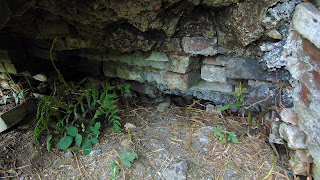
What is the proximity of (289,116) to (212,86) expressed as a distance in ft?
2.43

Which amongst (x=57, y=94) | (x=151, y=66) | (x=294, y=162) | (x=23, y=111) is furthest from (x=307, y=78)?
(x=23, y=111)

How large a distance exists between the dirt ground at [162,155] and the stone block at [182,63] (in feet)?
1.59

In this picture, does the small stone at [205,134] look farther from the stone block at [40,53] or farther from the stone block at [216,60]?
the stone block at [40,53]

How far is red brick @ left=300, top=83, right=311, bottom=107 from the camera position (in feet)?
4.08

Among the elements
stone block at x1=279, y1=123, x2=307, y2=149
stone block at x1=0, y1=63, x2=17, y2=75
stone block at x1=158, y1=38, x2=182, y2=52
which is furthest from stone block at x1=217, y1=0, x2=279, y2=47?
stone block at x1=0, y1=63, x2=17, y2=75

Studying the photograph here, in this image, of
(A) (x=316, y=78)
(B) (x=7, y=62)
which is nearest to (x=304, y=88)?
(A) (x=316, y=78)

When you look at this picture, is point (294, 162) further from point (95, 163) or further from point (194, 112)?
point (95, 163)

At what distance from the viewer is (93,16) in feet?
5.38

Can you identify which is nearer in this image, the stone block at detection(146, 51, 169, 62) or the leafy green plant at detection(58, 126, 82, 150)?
the leafy green plant at detection(58, 126, 82, 150)

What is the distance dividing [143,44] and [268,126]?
1.24 m

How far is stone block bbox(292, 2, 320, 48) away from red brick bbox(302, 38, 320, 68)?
5 centimetres

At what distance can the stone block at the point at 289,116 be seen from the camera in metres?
1.41

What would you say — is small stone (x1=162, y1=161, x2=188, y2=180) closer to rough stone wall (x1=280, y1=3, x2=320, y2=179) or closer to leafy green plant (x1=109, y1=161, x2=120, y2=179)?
leafy green plant (x1=109, y1=161, x2=120, y2=179)

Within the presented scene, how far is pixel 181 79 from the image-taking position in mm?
1940
